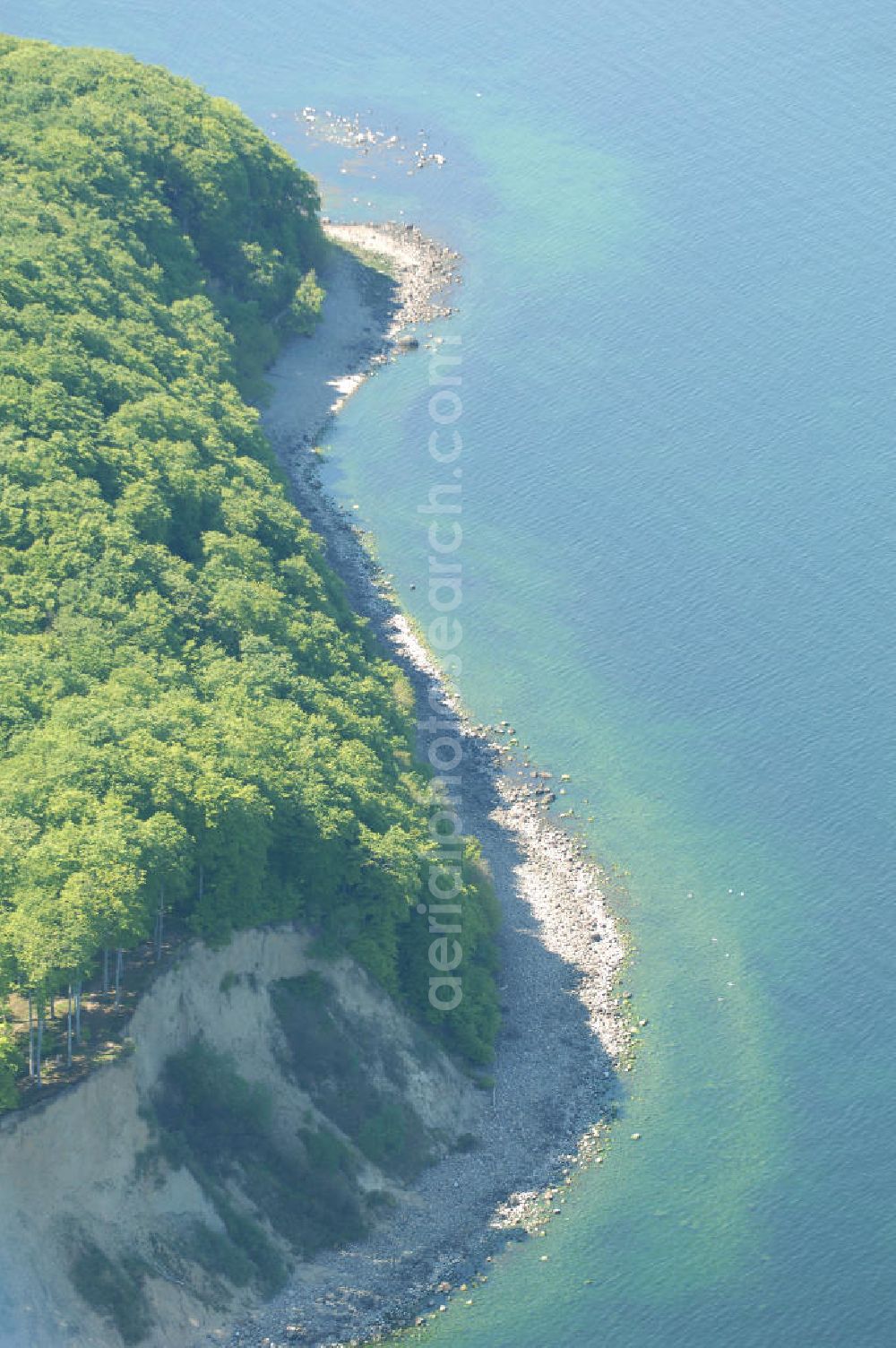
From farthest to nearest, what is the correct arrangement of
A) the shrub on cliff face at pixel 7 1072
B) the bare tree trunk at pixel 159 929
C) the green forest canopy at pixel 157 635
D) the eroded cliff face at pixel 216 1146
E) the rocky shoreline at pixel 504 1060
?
the rocky shoreline at pixel 504 1060
the bare tree trunk at pixel 159 929
the green forest canopy at pixel 157 635
the eroded cliff face at pixel 216 1146
the shrub on cliff face at pixel 7 1072

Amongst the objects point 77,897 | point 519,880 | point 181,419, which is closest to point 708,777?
point 519,880

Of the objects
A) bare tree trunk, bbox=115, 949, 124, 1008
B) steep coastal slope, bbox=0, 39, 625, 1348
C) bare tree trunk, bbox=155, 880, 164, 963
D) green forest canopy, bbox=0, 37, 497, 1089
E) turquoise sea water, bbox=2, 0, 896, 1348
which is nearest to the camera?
steep coastal slope, bbox=0, 39, 625, 1348

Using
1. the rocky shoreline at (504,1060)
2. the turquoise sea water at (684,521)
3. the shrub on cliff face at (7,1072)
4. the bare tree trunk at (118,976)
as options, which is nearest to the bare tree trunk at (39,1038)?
the shrub on cliff face at (7,1072)

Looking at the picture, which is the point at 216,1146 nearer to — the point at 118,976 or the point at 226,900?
the point at 118,976

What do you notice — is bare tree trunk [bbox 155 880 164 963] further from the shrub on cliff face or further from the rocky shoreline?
the rocky shoreline

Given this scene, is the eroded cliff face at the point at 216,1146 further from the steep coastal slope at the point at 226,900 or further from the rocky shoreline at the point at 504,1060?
the rocky shoreline at the point at 504,1060

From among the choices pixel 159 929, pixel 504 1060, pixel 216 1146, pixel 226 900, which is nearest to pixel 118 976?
pixel 159 929

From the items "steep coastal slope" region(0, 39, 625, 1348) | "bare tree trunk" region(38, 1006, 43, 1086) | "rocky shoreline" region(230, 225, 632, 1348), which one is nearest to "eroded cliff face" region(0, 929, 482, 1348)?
"steep coastal slope" region(0, 39, 625, 1348)
